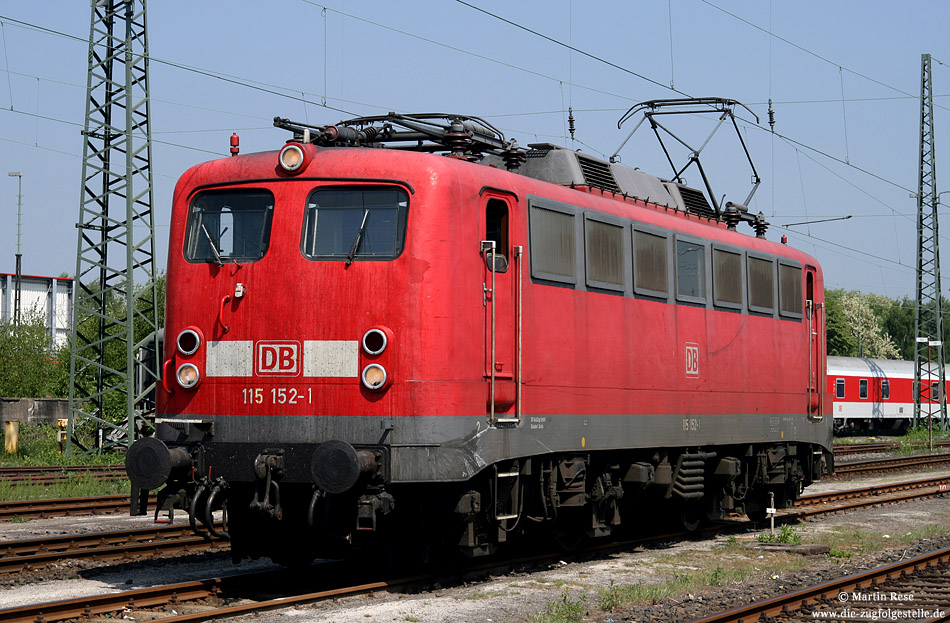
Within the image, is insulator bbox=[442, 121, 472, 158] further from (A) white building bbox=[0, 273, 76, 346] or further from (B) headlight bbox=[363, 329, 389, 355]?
(A) white building bbox=[0, 273, 76, 346]

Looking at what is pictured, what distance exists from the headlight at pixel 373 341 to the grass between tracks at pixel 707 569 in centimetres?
256

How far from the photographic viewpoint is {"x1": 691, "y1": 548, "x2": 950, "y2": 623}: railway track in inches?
383

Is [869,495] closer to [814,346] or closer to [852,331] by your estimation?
[814,346]

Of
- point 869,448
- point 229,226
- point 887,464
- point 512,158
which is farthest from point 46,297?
point 229,226

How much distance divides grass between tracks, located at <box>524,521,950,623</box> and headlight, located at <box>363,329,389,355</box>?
2.56 meters

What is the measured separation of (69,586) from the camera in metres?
10.9

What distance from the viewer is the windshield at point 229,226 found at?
10.7 m

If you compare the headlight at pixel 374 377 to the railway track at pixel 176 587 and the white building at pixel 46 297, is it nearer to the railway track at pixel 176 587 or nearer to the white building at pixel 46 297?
the railway track at pixel 176 587

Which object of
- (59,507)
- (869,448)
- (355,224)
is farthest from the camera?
(869,448)

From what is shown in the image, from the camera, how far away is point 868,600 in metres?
10.6

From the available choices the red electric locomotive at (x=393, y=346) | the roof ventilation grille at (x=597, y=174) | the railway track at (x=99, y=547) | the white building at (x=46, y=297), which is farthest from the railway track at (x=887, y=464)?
the white building at (x=46, y=297)

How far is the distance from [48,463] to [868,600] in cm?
2205

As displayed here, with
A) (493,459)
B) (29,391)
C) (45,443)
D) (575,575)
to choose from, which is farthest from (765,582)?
(29,391)

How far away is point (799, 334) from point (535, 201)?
7.30 m
